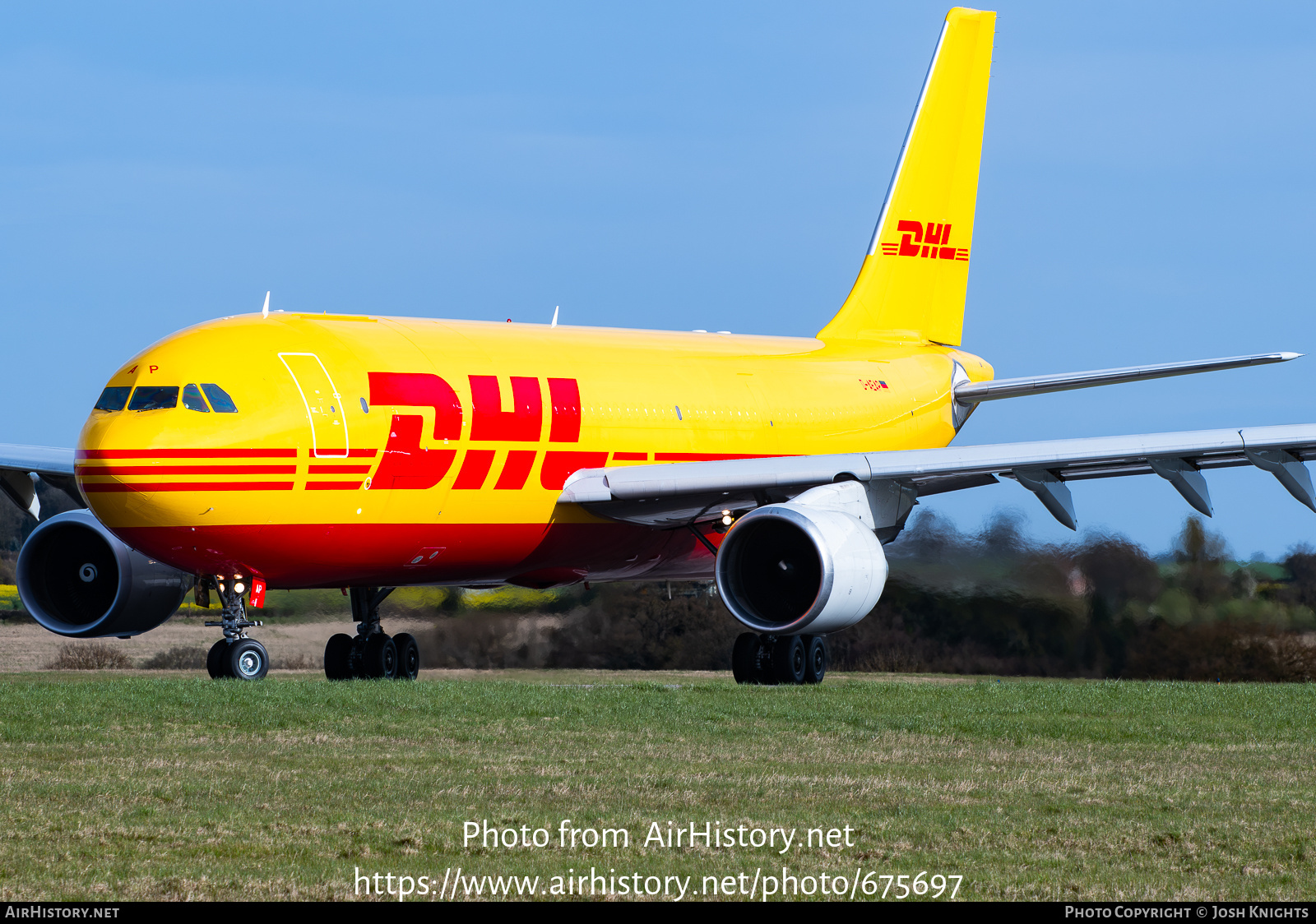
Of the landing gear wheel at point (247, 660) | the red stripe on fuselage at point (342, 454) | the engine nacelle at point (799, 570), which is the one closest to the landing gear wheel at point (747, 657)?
the engine nacelle at point (799, 570)

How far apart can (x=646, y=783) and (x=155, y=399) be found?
685 cm

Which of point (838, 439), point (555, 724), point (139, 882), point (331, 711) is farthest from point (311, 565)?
point (139, 882)

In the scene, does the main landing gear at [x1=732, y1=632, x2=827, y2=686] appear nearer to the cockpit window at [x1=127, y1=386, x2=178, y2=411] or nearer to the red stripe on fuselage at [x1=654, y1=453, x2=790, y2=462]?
the red stripe on fuselage at [x1=654, y1=453, x2=790, y2=462]

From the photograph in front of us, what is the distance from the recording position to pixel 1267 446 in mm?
15680

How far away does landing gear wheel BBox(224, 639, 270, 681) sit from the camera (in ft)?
48.8

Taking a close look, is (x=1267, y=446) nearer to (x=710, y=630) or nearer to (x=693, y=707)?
(x=693, y=707)

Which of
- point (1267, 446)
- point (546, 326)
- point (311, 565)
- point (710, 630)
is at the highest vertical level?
point (546, 326)

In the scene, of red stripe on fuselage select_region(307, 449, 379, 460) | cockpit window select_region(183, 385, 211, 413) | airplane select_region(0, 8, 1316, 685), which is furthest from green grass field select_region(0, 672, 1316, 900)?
cockpit window select_region(183, 385, 211, 413)

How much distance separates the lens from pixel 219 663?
14953 mm

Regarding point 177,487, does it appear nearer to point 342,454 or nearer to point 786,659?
point 342,454

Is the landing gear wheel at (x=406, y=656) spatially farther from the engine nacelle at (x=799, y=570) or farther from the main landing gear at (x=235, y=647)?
the engine nacelle at (x=799, y=570)

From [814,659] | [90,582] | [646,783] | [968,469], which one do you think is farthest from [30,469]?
[646,783]

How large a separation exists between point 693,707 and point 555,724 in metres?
1.46

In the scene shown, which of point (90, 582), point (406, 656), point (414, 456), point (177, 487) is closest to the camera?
point (177, 487)
